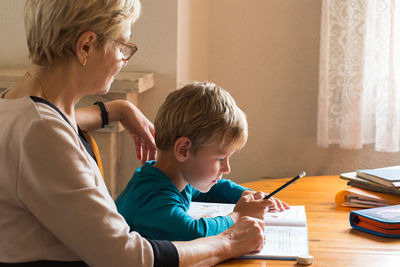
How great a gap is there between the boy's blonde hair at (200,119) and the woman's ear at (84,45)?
1.21ft

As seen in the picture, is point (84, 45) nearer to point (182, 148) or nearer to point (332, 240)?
point (182, 148)

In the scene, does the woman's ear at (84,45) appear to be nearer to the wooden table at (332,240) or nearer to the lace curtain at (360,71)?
the wooden table at (332,240)

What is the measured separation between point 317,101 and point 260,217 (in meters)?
1.61

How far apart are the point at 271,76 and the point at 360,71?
491 millimetres

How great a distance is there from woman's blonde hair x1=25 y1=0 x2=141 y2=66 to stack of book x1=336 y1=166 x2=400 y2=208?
3.21ft

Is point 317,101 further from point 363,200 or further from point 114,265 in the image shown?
point 114,265

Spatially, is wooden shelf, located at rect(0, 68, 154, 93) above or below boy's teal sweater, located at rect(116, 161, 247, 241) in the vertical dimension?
above

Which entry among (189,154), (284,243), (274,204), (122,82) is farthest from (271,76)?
(284,243)

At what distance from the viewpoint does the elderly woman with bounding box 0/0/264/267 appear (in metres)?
1.08

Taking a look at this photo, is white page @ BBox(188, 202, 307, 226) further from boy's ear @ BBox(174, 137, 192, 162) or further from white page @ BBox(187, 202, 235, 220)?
boy's ear @ BBox(174, 137, 192, 162)

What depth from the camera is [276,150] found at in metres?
3.11

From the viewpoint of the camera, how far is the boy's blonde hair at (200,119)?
1.50 meters

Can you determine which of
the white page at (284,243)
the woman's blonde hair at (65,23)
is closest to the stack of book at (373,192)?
the white page at (284,243)

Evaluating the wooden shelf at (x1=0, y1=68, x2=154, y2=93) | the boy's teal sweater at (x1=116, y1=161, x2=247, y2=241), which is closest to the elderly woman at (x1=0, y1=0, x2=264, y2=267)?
the boy's teal sweater at (x1=116, y1=161, x2=247, y2=241)
